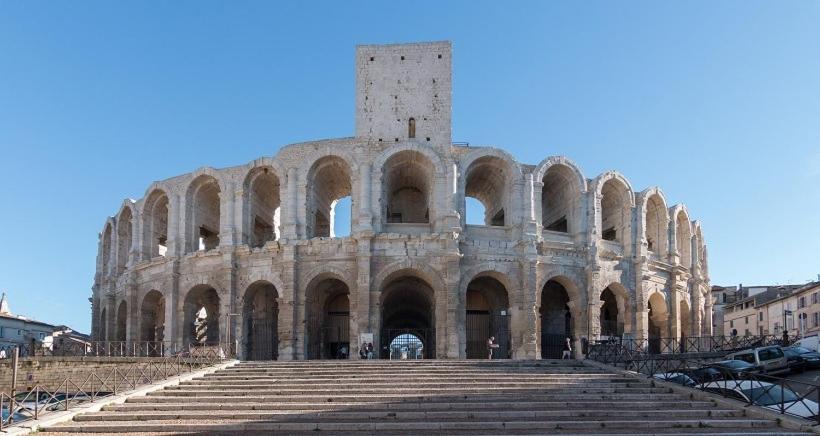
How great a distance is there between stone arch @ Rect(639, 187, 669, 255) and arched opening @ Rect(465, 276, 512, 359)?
311 inches

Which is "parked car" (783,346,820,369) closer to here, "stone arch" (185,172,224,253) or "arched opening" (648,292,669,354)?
"arched opening" (648,292,669,354)

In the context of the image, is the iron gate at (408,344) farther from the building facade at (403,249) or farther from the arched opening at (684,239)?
the arched opening at (684,239)

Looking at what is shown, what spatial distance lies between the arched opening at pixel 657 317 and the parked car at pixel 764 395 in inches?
666

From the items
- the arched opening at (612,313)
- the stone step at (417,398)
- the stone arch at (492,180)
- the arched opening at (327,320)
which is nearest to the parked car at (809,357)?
the arched opening at (612,313)

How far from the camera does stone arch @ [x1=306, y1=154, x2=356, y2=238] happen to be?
32.7 m

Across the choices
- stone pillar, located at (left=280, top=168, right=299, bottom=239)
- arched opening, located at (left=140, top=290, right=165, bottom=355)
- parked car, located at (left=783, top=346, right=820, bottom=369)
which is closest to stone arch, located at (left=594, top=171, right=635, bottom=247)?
parked car, located at (left=783, top=346, right=820, bottom=369)

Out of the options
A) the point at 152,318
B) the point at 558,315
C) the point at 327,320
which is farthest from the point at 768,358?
the point at 152,318

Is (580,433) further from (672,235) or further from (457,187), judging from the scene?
(672,235)

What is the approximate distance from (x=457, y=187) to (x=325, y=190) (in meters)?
8.38

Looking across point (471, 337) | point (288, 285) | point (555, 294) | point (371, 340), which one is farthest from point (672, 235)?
point (288, 285)

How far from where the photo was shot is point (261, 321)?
116 feet

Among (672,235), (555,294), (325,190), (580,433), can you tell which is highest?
(325,190)

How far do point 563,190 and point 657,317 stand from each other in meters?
8.05

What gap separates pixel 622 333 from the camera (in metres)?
33.4
